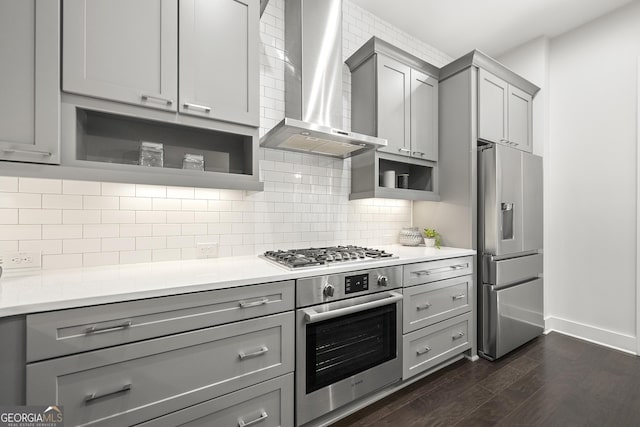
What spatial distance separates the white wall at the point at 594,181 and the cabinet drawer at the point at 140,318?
3.35 m

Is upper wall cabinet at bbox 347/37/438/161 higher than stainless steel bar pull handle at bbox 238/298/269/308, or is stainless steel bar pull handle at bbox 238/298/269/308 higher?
upper wall cabinet at bbox 347/37/438/161

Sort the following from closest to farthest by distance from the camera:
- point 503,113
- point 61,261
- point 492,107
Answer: point 61,261, point 492,107, point 503,113

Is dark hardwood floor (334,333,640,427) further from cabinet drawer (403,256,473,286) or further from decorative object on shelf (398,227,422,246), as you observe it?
decorative object on shelf (398,227,422,246)

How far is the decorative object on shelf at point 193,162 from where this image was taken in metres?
1.83

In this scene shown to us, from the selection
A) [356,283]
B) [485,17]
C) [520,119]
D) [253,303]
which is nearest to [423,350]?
[356,283]

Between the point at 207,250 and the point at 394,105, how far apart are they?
2020mm

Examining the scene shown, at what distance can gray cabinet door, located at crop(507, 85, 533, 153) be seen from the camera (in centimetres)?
293

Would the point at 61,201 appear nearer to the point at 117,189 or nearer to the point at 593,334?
the point at 117,189

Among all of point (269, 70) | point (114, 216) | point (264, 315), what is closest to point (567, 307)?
point (264, 315)

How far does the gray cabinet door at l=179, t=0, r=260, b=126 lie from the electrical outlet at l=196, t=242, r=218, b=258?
88 cm

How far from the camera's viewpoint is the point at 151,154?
5.57 ft

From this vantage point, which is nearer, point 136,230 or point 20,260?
point 20,260

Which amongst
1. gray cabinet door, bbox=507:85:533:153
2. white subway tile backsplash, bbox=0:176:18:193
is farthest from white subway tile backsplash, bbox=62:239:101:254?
gray cabinet door, bbox=507:85:533:153

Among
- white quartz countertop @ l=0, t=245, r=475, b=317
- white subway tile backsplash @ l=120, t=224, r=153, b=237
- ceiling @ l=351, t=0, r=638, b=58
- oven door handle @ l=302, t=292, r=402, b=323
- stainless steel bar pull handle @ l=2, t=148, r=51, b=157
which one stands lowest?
oven door handle @ l=302, t=292, r=402, b=323
